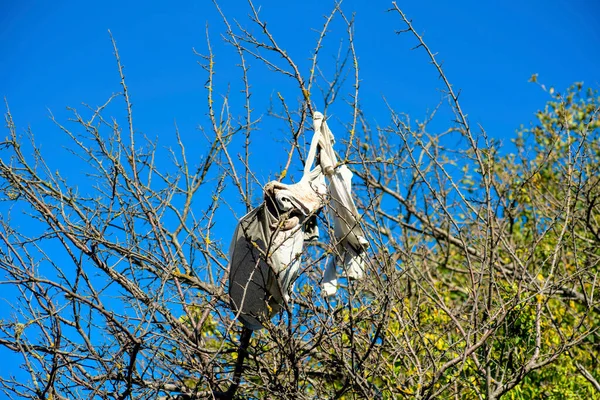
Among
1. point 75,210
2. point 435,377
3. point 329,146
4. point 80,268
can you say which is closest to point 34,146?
point 75,210

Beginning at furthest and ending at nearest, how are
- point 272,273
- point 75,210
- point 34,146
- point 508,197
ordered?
point 508,197, point 34,146, point 75,210, point 272,273

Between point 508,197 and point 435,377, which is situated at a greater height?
point 508,197

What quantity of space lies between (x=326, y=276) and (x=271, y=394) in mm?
800

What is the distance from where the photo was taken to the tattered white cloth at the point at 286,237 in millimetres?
4203

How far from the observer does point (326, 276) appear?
4.73 metres

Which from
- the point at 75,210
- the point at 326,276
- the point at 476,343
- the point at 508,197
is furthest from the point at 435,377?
the point at 508,197

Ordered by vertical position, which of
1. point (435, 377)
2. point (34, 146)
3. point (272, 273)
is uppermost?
point (34, 146)

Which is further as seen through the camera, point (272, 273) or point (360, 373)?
point (360, 373)

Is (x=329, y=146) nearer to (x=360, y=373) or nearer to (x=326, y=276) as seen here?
(x=326, y=276)

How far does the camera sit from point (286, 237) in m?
4.19

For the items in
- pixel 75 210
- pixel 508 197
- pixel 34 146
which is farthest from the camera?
pixel 508 197

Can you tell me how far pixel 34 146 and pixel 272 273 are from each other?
2.52 metres

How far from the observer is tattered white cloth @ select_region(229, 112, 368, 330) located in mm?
4203

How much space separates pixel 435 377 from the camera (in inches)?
171
